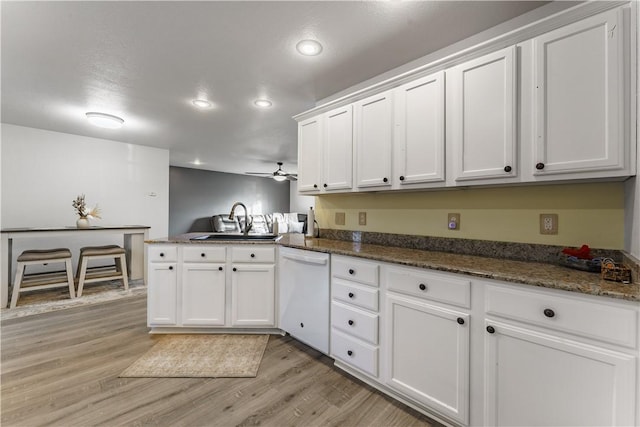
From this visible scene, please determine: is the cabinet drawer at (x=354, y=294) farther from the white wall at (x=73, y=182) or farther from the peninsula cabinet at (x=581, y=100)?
the white wall at (x=73, y=182)

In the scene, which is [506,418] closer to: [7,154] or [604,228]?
[604,228]

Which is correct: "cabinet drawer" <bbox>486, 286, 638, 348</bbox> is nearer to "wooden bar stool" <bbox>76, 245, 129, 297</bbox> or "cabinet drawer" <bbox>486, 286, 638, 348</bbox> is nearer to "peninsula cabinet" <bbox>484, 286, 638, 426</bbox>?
"peninsula cabinet" <bbox>484, 286, 638, 426</bbox>

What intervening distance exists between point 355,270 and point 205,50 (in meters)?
1.93

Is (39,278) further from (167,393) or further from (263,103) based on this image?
(263,103)

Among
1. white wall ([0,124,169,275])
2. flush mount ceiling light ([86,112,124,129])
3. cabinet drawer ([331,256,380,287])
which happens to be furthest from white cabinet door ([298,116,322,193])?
white wall ([0,124,169,275])

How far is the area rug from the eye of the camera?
188 centimetres

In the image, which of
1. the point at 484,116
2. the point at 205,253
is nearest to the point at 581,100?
the point at 484,116

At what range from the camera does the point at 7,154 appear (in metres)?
3.75

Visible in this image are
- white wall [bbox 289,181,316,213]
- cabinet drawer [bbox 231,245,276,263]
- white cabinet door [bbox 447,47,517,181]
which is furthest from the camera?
white wall [bbox 289,181,316,213]

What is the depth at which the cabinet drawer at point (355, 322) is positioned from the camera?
1701mm

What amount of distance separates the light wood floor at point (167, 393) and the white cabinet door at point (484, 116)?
149 centimetres

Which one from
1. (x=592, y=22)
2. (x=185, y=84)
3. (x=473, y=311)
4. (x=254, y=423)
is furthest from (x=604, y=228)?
(x=185, y=84)

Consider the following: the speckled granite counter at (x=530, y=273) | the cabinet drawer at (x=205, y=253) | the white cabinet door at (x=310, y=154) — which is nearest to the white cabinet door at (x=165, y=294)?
the cabinet drawer at (x=205, y=253)

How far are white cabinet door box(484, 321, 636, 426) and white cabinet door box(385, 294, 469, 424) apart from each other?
114 millimetres
